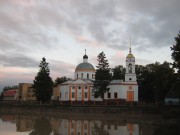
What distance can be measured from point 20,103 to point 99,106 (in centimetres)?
1987

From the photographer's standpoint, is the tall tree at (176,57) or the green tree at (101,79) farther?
the green tree at (101,79)

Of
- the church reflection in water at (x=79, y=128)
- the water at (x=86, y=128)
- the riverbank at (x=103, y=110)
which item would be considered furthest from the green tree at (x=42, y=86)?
the church reflection in water at (x=79, y=128)

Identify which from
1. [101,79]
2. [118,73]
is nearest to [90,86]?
[101,79]

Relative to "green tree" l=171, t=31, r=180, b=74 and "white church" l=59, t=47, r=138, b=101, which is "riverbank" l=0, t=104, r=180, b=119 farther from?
"white church" l=59, t=47, r=138, b=101

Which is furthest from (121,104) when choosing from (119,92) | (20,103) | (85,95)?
(20,103)

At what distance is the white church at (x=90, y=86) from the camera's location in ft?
208

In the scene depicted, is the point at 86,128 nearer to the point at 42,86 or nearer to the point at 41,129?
the point at 41,129

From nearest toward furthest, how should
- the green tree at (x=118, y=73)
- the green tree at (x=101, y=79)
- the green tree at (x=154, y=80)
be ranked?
the green tree at (x=154, y=80) → the green tree at (x=101, y=79) → the green tree at (x=118, y=73)

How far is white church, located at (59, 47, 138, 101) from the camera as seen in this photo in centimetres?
6350

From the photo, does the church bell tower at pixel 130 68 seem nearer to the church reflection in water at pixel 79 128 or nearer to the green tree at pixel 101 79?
the green tree at pixel 101 79

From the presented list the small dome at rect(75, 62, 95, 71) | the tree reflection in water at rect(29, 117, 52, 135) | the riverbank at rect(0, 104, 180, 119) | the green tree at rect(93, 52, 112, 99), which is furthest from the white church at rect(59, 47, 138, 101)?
the tree reflection in water at rect(29, 117, 52, 135)

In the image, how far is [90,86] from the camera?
218 feet

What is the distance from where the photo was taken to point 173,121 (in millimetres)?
39031

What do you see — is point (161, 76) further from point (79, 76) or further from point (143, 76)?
point (79, 76)
